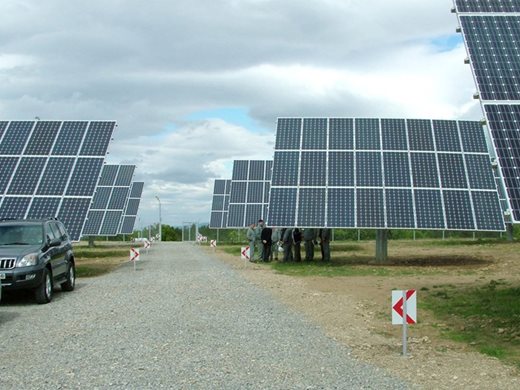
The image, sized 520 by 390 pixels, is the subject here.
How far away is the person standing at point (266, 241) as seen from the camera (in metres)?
29.2

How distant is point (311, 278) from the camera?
2062cm

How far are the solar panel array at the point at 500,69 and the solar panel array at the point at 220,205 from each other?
34020 millimetres

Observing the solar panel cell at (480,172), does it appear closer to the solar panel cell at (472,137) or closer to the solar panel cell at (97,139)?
the solar panel cell at (472,137)

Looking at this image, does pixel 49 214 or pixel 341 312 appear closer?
pixel 341 312

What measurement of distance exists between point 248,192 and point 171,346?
37.9m

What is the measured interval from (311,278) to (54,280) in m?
7.91

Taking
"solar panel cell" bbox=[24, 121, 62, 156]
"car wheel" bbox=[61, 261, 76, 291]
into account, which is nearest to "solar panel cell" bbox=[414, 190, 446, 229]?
"car wheel" bbox=[61, 261, 76, 291]

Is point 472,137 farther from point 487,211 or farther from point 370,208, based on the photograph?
point 370,208

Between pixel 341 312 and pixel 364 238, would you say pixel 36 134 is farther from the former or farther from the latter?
pixel 364 238

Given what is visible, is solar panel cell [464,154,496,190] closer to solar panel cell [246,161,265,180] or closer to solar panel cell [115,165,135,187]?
solar panel cell [246,161,265,180]

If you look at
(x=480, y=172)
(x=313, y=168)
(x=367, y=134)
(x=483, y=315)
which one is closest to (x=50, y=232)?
(x=483, y=315)

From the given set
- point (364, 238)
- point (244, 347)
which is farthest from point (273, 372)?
point (364, 238)

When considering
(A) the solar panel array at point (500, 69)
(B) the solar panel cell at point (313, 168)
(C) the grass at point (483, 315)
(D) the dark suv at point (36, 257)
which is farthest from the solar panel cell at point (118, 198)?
(A) the solar panel array at point (500, 69)

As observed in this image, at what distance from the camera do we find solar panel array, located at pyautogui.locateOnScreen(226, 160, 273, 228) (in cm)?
4556
